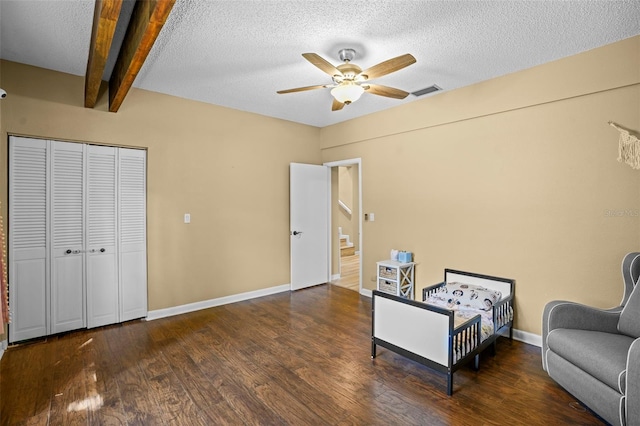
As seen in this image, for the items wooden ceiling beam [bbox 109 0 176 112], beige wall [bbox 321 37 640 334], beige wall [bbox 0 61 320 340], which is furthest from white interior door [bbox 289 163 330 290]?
wooden ceiling beam [bbox 109 0 176 112]

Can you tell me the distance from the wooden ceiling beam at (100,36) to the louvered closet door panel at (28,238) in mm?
878

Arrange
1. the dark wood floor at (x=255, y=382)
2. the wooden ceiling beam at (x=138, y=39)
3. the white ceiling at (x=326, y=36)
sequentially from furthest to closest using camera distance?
the white ceiling at (x=326, y=36) < the dark wood floor at (x=255, y=382) < the wooden ceiling beam at (x=138, y=39)

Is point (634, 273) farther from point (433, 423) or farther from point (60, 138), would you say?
point (60, 138)

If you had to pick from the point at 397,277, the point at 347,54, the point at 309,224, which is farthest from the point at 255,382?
the point at 309,224

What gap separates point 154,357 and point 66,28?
284 cm

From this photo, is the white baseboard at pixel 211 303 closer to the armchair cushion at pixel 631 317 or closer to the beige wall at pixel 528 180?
the beige wall at pixel 528 180

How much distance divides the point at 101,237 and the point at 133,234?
31 cm

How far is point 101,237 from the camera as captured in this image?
11.5ft

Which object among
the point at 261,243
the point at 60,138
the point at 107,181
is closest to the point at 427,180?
the point at 261,243

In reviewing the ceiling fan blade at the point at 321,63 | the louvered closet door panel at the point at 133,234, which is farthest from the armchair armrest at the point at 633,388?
the louvered closet door panel at the point at 133,234

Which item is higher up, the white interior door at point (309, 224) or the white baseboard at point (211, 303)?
the white interior door at point (309, 224)

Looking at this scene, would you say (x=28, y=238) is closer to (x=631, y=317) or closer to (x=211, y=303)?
(x=211, y=303)

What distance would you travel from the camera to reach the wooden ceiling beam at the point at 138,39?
5.83ft

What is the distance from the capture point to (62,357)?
2836mm
